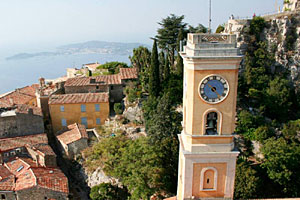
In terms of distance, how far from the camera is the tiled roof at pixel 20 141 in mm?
30375

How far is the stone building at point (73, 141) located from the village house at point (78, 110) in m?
2.72

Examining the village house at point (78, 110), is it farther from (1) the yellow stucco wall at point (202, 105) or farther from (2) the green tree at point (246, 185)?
(1) the yellow stucco wall at point (202, 105)

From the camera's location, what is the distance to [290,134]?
3428 cm

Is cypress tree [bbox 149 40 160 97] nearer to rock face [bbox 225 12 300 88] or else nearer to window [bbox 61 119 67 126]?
window [bbox 61 119 67 126]

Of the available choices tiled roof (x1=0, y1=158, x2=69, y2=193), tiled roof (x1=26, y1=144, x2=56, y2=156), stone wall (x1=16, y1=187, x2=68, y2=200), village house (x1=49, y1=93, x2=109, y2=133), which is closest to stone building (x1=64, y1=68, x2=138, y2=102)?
village house (x1=49, y1=93, x2=109, y2=133)

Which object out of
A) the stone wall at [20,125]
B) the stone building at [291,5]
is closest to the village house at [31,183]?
the stone wall at [20,125]

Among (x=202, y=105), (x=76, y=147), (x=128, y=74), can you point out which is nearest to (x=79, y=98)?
(x=76, y=147)

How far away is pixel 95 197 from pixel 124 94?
1807 cm

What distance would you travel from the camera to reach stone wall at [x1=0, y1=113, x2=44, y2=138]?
32.6m

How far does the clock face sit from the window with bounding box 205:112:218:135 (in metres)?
1.01

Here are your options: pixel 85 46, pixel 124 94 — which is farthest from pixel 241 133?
pixel 85 46

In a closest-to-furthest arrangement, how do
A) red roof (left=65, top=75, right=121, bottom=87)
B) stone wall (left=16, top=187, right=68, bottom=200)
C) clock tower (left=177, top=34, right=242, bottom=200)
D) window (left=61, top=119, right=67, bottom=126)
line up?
clock tower (left=177, top=34, right=242, bottom=200)
stone wall (left=16, top=187, right=68, bottom=200)
window (left=61, top=119, right=67, bottom=126)
red roof (left=65, top=75, right=121, bottom=87)

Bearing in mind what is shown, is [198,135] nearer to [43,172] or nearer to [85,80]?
[43,172]

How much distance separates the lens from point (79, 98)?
3681cm
